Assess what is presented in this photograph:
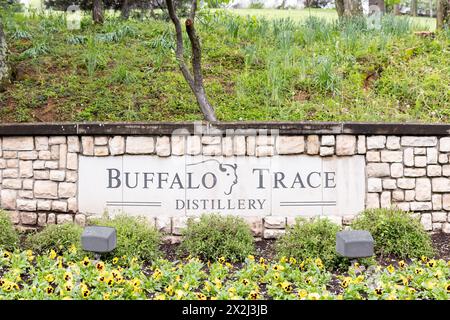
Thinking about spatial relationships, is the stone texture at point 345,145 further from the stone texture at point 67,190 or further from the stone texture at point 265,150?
the stone texture at point 67,190

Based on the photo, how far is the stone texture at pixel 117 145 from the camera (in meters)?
6.77

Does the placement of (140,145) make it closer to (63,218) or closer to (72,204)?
(72,204)

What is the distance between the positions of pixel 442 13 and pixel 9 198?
26.5ft

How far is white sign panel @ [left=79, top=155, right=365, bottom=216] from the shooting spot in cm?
674

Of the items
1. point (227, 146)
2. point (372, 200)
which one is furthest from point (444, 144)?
point (227, 146)

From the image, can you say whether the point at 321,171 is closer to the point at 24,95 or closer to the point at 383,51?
the point at 383,51

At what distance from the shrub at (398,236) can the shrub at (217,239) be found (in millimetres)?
1177

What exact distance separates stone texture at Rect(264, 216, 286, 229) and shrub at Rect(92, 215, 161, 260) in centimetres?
119

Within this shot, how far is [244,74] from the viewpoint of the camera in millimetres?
9078

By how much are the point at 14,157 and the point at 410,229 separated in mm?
4291

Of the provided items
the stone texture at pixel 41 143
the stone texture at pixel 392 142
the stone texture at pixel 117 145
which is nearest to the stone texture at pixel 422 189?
the stone texture at pixel 392 142

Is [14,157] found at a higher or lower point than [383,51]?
lower

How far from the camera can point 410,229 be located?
609cm

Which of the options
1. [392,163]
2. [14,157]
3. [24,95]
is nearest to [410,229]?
[392,163]
